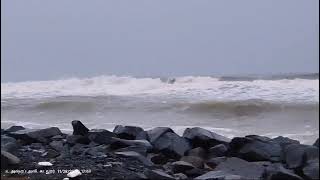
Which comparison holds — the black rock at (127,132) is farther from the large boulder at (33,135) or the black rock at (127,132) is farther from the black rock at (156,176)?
the black rock at (156,176)

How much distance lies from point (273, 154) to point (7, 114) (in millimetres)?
8188

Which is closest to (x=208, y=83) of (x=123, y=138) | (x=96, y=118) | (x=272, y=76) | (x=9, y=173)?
(x=272, y=76)

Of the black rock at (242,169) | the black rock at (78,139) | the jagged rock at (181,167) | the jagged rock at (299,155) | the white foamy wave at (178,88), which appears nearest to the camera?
the black rock at (242,169)

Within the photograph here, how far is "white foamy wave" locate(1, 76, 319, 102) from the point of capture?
1304 cm

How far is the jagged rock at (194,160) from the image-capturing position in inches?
199

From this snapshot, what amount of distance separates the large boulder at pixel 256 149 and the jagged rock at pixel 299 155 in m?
0.24

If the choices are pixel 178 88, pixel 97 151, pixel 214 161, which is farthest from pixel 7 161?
pixel 178 88

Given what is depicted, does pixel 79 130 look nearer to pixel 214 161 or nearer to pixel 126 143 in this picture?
pixel 126 143

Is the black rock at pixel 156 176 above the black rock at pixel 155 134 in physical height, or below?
below

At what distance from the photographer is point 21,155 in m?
5.02

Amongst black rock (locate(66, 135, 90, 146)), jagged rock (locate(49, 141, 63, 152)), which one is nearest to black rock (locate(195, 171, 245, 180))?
jagged rock (locate(49, 141, 63, 152))

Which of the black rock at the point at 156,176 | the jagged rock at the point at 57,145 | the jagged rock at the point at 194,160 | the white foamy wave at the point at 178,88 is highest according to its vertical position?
the white foamy wave at the point at 178,88

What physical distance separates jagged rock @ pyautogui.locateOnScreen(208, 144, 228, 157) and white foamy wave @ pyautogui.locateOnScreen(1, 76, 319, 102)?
6055mm

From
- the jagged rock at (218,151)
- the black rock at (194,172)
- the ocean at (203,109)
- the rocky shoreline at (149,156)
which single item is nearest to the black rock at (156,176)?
the rocky shoreline at (149,156)
